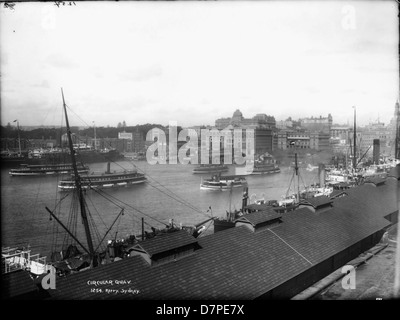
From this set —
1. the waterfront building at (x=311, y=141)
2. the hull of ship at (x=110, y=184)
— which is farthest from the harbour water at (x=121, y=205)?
the waterfront building at (x=311, y=141)

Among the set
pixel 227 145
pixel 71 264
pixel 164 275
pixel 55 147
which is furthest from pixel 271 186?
pixel 164 275

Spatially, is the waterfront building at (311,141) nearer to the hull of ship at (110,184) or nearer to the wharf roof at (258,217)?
the hull of ship at (110,184)

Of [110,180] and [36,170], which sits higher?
[36,170]

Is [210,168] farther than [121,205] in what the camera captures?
Yes

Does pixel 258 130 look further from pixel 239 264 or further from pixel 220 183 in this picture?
pixel 239 264

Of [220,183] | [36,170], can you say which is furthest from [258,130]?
[36,170]

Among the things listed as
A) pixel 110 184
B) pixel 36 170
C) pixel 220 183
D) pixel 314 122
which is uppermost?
pixel 314 122
